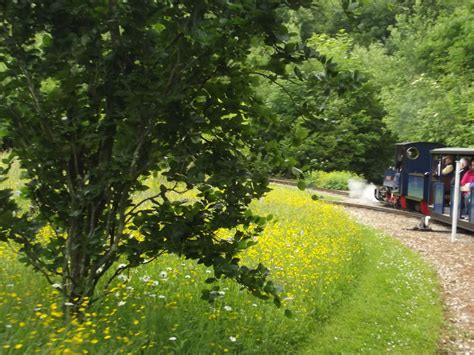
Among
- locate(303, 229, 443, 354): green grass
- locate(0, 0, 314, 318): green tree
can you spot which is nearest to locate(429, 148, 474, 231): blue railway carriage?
locate(303, 229, 443, 354): green grass

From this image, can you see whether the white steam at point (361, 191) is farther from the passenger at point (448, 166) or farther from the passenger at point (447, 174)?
the passenger at point (448, 166)

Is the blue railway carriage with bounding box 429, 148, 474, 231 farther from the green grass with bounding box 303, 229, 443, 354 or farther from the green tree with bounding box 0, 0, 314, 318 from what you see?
the green tree with bounding box 0, 0, 314, 318

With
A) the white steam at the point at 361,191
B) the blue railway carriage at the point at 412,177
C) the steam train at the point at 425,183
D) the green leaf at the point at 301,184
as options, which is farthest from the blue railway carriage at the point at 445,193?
the green leaf at the point at 301,184

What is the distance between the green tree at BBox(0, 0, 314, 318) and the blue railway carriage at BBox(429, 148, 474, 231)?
12.0 m

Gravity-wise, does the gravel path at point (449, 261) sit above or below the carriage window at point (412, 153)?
below

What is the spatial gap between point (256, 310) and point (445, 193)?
41.1 ft

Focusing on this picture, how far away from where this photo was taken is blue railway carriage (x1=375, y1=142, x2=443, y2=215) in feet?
60.4

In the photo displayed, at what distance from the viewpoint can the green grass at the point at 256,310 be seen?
3.74m

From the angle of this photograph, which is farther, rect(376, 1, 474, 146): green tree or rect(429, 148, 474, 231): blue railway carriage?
rect(376, 1, 474, 146): green tree

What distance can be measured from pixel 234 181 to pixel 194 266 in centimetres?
289

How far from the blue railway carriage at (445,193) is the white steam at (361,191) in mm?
7209

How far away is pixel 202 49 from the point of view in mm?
3236

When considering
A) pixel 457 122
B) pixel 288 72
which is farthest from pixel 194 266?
pixel 457 122

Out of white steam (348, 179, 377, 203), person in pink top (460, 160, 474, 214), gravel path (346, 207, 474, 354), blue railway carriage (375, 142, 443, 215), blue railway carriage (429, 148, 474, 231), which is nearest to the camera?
gravel path (346, 207, 474, 354)
